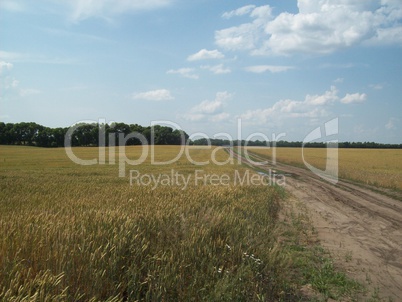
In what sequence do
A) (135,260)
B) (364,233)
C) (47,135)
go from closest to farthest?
(135,260)
(364,233)
(47,135)

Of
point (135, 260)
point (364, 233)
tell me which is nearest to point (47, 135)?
point (364, 233)

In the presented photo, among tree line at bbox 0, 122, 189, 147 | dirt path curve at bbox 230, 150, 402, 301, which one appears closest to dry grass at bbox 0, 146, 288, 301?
dirt path curve at bbox 230, 150, 402, 301

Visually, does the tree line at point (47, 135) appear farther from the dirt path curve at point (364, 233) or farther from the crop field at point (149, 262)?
the crop field at point (149, 262)

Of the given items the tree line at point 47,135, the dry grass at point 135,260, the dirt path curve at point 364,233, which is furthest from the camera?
the tree line at point 47,135

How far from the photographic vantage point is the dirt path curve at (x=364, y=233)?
6.62m

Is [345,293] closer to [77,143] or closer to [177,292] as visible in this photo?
[177,292]

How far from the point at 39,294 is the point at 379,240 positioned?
29.7ft

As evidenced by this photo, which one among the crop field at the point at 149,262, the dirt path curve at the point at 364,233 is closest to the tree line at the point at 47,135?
the dirt path curve at the point at 364,233

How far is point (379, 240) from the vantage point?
9375 millimetres

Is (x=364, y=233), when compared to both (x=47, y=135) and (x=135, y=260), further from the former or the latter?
(x=47, y=135)

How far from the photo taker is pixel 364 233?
1019 centimetres

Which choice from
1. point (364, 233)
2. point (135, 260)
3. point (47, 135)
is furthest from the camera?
point (47, 135)

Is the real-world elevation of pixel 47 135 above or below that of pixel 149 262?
above

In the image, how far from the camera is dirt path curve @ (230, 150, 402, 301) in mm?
6617
